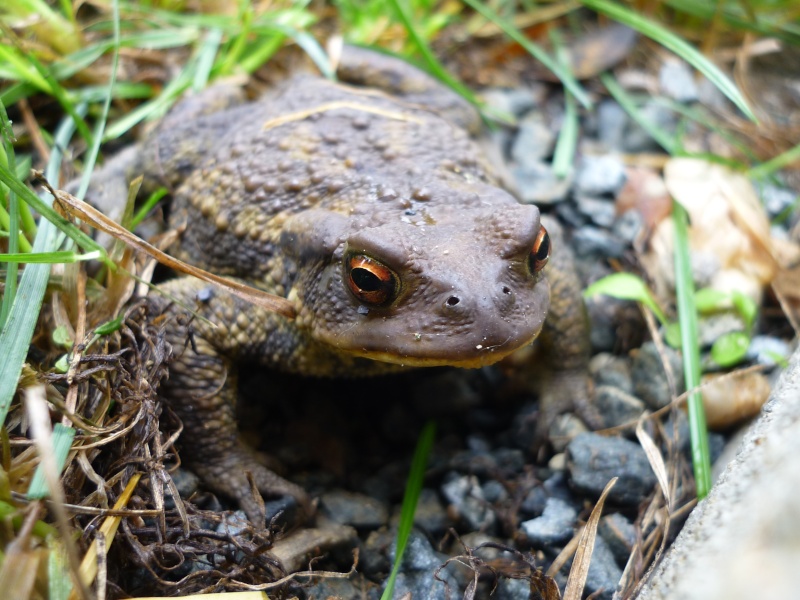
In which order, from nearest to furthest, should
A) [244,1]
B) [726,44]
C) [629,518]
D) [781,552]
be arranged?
[781,552]
[629,518]
[244,1]
[726,44]

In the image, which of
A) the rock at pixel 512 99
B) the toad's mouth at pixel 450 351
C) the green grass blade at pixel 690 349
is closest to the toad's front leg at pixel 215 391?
the toad's mouth at pixel 450 351

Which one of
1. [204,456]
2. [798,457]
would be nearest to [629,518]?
[798,457]

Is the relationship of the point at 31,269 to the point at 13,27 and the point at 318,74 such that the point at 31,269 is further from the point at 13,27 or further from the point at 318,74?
the point at 318,74

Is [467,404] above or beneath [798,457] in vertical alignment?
beneath

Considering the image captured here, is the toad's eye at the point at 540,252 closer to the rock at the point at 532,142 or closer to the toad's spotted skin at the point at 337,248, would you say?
the toad's spotted skin at the point at 337,248

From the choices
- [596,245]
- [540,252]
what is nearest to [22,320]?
[540,252]

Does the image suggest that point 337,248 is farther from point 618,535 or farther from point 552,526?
point 618,535

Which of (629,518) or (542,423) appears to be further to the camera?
(542,423)

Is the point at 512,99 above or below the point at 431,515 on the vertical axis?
above
